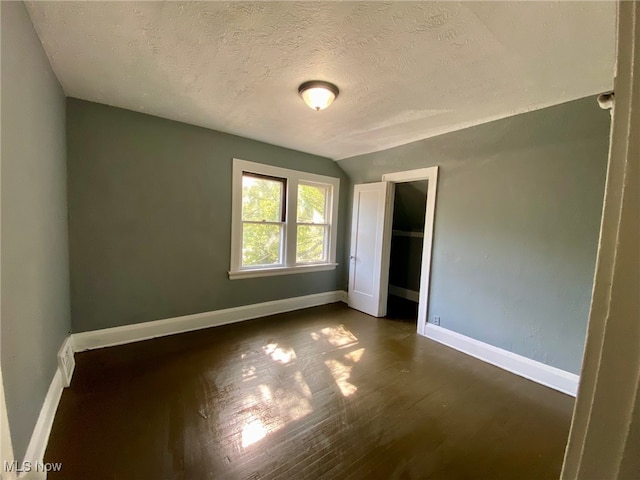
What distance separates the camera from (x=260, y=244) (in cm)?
387

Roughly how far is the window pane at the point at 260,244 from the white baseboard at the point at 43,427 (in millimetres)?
2068

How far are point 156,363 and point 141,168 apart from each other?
6.38 feet

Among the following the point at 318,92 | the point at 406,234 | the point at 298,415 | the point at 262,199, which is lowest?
the point at 298,415

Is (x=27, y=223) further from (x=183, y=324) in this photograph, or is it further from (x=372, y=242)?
(x=372, y=242)

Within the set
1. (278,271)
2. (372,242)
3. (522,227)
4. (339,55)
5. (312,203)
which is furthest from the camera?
(312,203)

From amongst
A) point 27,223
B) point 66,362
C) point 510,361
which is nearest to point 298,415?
point 66,362

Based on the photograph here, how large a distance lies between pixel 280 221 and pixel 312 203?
2.20 feet

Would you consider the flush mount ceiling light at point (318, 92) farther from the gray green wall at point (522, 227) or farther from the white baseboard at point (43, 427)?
the white baseboard at point (43, 427)

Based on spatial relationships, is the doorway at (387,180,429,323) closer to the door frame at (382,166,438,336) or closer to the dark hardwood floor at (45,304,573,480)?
the door frame at (382,166,438,336)

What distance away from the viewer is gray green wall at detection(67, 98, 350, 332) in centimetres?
262

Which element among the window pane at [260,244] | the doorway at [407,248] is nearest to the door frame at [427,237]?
the doorway at [407,248]

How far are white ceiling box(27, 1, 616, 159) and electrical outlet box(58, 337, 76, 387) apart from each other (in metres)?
2.15

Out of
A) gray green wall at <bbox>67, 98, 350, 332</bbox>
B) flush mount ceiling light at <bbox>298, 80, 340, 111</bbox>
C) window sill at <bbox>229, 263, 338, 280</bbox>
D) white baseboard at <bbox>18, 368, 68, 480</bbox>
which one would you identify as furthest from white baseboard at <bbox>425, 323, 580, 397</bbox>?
white baseboard at <bbox>18, 368, 68, 480</bbox>

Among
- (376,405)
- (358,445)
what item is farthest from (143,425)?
(376,405)
